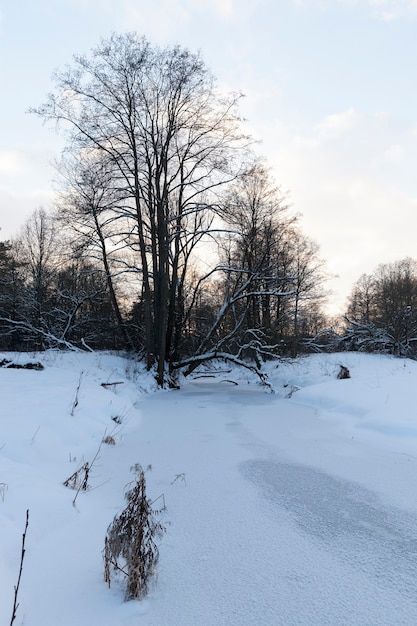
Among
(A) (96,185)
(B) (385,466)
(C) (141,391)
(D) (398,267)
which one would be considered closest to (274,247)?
(A) (96,185)

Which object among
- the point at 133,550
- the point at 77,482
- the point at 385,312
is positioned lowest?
the point at 77,482

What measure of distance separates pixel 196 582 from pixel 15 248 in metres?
33.6

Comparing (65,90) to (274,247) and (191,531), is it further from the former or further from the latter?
(191,531)

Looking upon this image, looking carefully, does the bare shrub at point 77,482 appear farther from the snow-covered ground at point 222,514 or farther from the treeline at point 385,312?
the treeline at point 385,312

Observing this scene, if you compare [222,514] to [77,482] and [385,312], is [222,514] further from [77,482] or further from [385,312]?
[385,312]

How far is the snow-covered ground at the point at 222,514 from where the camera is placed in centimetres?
205

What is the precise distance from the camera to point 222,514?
330cm

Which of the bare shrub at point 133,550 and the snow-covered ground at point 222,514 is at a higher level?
the bare shrub at point 133,550

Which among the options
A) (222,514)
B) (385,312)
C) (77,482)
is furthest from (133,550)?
(385,312)

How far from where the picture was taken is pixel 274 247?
23406mm

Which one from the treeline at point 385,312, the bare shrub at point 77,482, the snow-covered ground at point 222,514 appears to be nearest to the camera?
the snow-covered ground at point 222,514

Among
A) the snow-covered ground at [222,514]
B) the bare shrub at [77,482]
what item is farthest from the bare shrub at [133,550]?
the bare shrub at [77,482]

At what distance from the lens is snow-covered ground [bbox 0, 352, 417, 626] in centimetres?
205

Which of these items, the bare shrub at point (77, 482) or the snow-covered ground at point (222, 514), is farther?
the bare shrub at point (77, 482)
